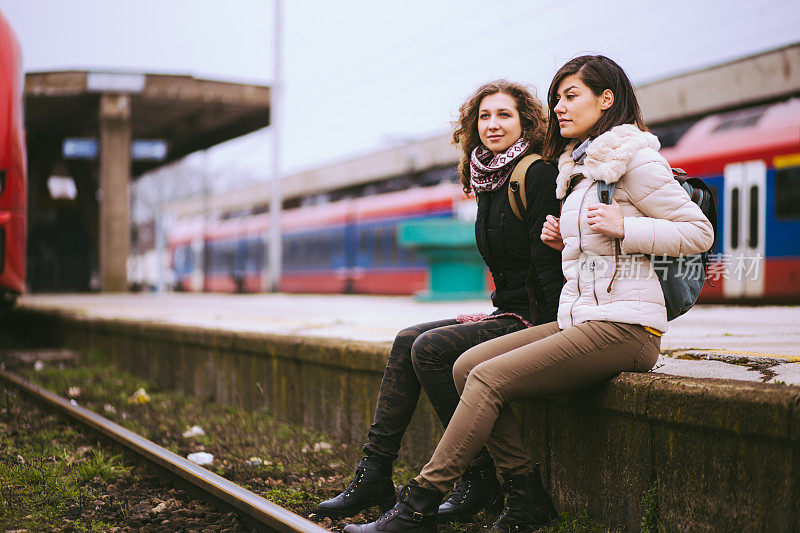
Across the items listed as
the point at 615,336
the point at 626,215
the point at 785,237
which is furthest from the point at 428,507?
the point at 785,237

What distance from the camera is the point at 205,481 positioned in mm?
3758

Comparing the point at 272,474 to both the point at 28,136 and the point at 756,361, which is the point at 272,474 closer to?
the point at 756,361

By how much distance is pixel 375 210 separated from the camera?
20609mm

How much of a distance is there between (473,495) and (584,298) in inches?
39.7

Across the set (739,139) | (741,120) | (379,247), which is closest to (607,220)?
(739,139)

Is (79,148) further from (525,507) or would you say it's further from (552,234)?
(525,507)

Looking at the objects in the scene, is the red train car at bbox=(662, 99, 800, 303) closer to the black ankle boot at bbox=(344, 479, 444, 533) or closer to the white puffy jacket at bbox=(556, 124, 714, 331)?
the white puffy jacket at bbox=(556, 124, 714, 331)

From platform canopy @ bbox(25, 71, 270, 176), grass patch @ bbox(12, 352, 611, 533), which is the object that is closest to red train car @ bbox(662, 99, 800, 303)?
grass patch @ bbox(12, 352, 611, 533)

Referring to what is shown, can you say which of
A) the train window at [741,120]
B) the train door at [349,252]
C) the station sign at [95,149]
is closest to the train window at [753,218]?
the train window at [741,120]

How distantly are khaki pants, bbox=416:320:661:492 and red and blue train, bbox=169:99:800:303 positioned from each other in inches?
23.3

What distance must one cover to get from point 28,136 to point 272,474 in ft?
84.2

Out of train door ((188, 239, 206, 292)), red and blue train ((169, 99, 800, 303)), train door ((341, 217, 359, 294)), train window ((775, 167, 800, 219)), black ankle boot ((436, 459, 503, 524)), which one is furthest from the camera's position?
train door ((188, 239, 206, 292))

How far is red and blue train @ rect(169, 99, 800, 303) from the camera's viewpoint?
438 inches

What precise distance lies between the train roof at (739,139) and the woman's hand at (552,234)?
31.1ft
